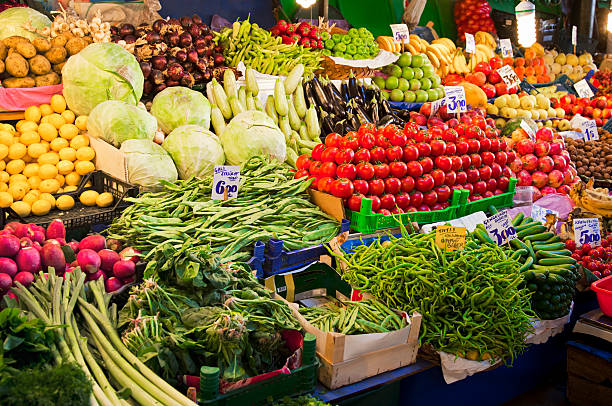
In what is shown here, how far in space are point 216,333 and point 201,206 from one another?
1.40 metres

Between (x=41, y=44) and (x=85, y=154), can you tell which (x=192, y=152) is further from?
(x=41, y=44)

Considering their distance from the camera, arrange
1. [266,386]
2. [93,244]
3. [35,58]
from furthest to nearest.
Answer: [35,58] → [93,244] → [266,386]

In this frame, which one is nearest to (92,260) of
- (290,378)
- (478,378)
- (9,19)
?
(290,378)

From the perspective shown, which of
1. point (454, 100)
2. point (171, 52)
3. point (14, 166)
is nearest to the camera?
point (14, 166)

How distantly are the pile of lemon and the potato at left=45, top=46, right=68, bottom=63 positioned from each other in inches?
16.7

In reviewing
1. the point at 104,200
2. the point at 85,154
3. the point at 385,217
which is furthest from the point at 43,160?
the point at 385,217

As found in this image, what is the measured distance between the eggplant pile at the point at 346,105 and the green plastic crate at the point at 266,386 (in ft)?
9.97

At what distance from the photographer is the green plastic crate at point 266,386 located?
73.1 inches

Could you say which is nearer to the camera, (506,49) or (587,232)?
(587,232)

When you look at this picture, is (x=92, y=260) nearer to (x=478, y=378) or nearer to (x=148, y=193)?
(x=148, y=193)

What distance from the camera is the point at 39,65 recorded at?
13.4ft

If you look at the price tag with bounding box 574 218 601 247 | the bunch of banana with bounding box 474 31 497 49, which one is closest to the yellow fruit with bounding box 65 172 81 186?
the price tag with bounding box 574 218 601 247

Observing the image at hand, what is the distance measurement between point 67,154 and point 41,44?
3.40ft

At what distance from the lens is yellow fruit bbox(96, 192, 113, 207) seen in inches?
141
